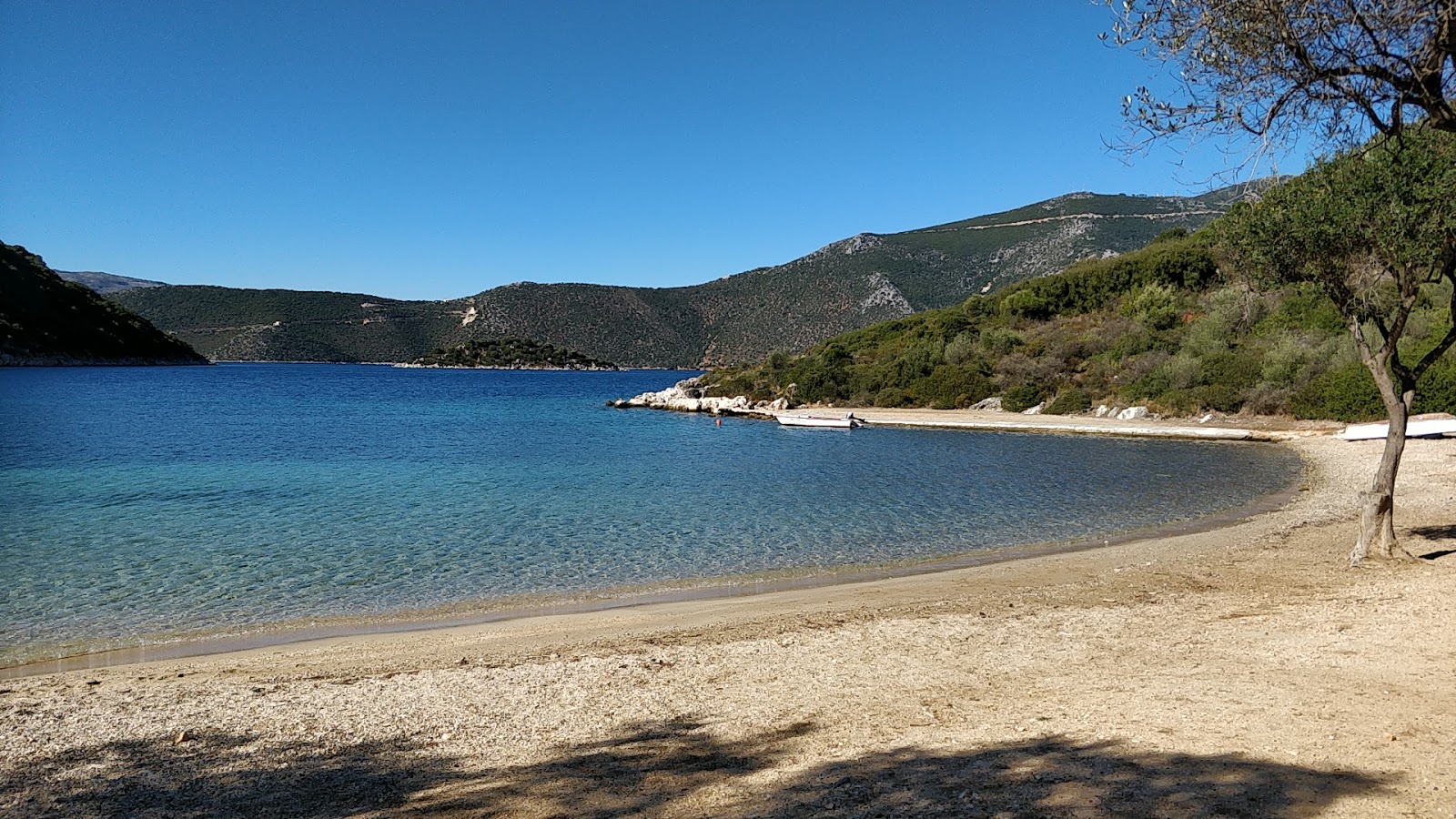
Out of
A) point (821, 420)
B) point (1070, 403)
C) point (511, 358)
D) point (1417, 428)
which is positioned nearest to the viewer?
point (1417, 428)

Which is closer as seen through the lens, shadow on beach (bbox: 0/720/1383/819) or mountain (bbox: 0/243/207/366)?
shadow on beach (bbox: 0/720/1383/819)

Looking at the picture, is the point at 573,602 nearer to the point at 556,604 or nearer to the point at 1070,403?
the point at 556,604

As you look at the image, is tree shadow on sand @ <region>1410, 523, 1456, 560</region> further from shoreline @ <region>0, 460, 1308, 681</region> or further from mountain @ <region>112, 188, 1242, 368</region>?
mountain @ <region>112, 188, 1242, 368</region>

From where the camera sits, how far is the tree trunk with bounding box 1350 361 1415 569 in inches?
366

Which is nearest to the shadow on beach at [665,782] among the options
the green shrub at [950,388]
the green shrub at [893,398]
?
the green shrub at [950,388]

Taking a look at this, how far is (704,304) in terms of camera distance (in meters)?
132

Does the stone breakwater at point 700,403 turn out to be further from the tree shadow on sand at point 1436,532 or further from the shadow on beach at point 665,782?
the shadow on beach at point 665,782

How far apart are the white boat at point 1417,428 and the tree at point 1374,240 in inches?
686

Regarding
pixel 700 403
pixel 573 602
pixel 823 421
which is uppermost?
pixel 700 403

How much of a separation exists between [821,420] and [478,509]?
24.6 m

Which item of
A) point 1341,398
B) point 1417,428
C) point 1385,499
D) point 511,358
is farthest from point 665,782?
point 511,358

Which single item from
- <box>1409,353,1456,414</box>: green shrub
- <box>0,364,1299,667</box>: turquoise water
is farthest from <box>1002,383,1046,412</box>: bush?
<box>1409,353,1456,414</box>: green shrub

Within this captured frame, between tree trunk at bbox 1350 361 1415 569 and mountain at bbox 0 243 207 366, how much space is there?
106 m

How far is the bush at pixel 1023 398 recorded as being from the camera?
4234 centimetres
